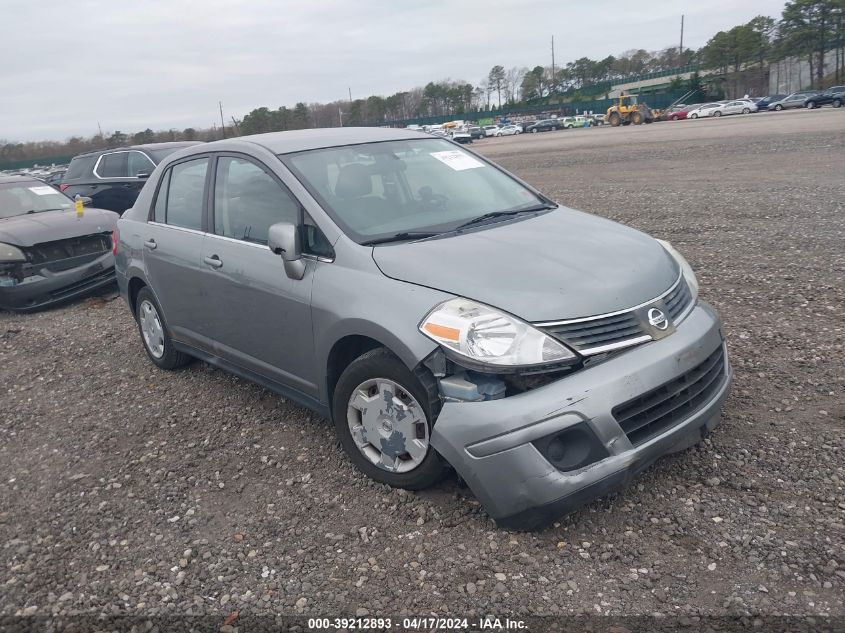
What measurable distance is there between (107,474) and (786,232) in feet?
25.3

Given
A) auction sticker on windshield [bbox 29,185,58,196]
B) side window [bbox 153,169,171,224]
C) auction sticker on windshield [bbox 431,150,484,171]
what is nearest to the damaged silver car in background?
auction sticker on windshield [bbox 29,185,58,196]

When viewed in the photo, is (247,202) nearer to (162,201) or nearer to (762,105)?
(162,201)

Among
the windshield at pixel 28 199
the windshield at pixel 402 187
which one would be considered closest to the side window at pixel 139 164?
the windshield at pixel 28 199

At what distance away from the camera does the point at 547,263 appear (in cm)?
325

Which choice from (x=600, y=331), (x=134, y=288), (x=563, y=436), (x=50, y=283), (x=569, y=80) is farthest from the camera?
(x=569, y=80)

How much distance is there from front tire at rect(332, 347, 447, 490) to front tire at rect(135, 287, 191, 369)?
235cm

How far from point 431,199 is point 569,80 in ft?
414

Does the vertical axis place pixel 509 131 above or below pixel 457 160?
above

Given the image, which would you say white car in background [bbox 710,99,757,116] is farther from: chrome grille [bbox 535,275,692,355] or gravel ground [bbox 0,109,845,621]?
chrome grille [bbox 535,275,692,355]

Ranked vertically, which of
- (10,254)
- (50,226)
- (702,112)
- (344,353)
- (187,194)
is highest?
(702,112)

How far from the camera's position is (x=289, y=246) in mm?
3582

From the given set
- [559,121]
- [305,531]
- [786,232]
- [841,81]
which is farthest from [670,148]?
[841,81]

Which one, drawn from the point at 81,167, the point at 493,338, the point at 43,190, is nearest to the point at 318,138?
the point at 493,338

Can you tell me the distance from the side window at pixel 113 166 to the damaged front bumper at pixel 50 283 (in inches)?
157
